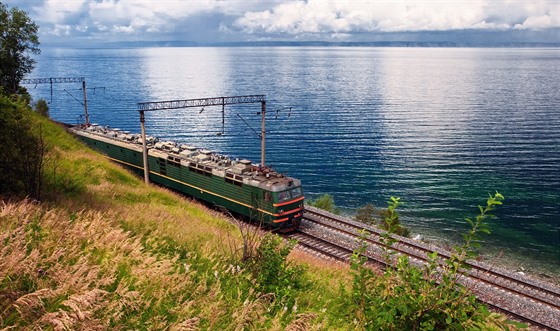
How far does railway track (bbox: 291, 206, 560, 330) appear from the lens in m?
19.9

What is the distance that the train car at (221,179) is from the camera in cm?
2617

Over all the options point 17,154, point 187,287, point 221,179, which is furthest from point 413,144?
point 187,287

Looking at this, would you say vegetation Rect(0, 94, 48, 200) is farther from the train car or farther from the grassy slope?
the train car

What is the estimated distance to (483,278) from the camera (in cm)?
2312

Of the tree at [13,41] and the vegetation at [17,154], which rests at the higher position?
the tree at [13,41]

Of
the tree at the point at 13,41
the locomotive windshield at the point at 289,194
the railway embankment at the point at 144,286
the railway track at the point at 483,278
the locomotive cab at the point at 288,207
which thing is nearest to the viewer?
the railway embankment at the point at 144,286

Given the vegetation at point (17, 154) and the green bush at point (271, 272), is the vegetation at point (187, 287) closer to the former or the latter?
the green bush at point (271, 272)

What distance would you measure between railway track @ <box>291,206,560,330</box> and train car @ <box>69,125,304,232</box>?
2255 mm

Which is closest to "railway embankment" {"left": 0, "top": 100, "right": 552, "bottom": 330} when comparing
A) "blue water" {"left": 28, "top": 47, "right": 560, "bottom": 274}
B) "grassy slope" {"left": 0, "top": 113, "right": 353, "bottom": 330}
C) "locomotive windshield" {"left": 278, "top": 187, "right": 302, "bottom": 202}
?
"grassy slope" {"left": 0, "top": 113, "right": 353, "bottom": 330}

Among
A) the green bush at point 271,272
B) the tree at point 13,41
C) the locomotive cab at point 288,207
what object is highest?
the tree at point 13,41

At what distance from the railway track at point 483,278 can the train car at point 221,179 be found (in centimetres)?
226

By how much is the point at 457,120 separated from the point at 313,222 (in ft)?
234

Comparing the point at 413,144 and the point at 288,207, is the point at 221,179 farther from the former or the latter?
the point at 413,144

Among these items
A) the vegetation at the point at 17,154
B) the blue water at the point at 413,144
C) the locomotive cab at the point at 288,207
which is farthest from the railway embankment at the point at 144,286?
the blue water at the point at 413,144
